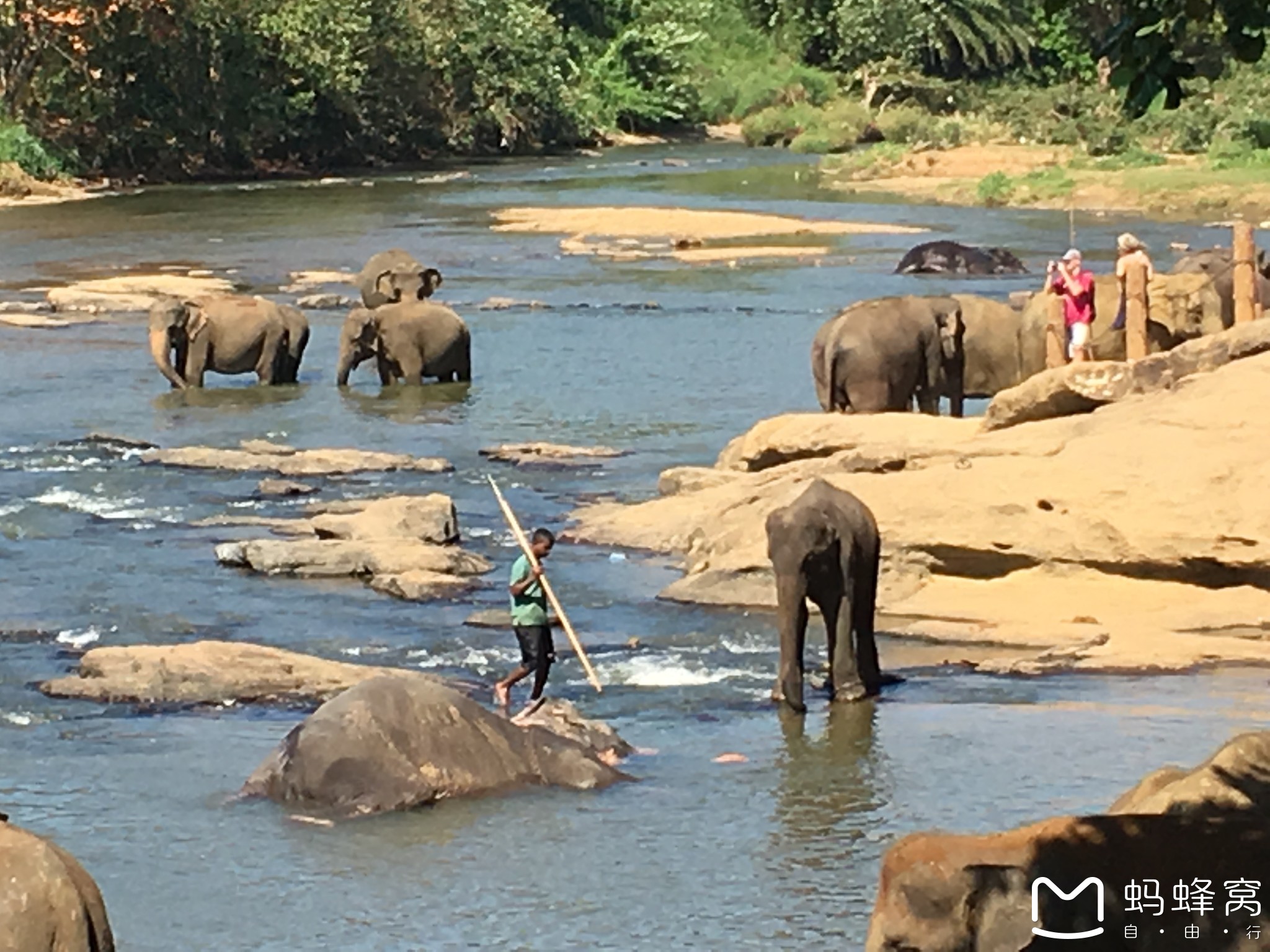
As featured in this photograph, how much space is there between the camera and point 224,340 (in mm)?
28531

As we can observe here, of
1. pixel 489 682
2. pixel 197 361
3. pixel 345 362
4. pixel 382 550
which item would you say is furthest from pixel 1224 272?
pixel 489 682

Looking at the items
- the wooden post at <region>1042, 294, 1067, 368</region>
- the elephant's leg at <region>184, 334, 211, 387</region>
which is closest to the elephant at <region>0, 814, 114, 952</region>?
the wooden post at <region>1042, 294, 1067, 368</region>

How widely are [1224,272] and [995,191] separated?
29.4 metres

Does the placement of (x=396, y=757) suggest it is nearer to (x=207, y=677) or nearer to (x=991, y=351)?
(x=207, y=677)

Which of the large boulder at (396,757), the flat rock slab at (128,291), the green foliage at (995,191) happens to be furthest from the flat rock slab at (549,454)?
the green foliage at (995,191)

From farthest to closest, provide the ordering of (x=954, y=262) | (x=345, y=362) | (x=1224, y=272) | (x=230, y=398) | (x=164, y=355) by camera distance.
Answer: (x=954, y=262), (x=345, y=362), (x=164, y=355), (x=230, y=398), (x=1224, y=272)

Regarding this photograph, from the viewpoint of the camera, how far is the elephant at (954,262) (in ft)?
125

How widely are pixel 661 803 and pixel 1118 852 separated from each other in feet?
18.6

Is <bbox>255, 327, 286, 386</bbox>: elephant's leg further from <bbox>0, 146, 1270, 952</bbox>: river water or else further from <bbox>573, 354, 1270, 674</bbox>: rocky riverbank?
<bbox>573, 354, 1270, 674</bbox>: rocky riverbank

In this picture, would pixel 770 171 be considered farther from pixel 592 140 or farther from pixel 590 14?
pixel 590 14

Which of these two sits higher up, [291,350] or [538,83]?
[291,350]

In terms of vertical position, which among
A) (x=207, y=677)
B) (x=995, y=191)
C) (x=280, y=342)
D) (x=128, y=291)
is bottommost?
(x=995, y=191)

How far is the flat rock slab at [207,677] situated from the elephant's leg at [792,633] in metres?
1.89

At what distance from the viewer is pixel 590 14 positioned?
282 ft
